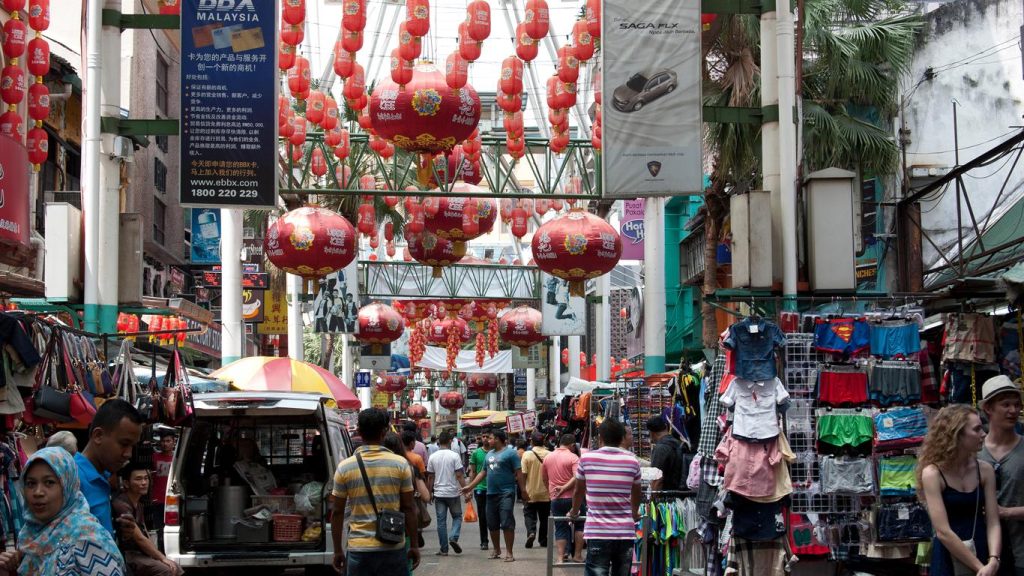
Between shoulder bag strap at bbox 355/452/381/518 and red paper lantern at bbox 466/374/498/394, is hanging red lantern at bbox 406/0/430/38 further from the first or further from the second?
red paper lantern at bbox 466/374/498/394

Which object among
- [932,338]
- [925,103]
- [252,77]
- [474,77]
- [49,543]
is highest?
[474,77]

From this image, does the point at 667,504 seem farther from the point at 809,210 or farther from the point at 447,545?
the point at 447,545

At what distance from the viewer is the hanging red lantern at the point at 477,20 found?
15.0 m

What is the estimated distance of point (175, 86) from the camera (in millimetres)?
36219

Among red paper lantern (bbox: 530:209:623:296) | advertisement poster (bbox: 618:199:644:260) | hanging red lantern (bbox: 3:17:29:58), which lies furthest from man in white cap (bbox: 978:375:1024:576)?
advertisement poster (bbox: 618:199:644:260)

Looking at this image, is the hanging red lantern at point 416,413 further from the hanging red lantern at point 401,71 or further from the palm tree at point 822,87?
the hanging red lantern at point 401,71

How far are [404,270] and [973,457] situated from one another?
3320 centimetres

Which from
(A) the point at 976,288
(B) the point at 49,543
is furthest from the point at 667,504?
(B) the point at 49,543

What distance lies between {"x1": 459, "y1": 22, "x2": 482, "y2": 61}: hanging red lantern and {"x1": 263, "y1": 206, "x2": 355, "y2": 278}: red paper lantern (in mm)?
3771

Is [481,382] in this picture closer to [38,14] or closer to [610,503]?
[38,14]

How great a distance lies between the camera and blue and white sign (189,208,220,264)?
35.7 m

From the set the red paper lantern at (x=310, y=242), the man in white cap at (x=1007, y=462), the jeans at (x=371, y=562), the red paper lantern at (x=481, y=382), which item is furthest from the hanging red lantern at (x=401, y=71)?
the red paper lantern at (x=481, y=382)

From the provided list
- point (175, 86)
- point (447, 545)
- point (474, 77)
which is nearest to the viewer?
point (447, 545)

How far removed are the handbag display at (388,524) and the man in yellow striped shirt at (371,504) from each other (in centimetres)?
3
